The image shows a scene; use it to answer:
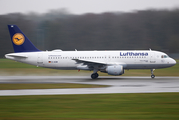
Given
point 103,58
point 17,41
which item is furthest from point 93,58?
point 17,41

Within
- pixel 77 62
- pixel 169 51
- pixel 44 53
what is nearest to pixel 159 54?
pixel 77 62

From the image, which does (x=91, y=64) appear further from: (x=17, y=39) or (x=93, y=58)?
(x=17, y=39)

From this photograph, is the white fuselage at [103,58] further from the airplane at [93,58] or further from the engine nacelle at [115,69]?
the engine nacelle at [115,69]

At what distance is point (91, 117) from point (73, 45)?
63.0 meters

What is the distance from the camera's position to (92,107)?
11438mm

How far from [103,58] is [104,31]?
1955 inches

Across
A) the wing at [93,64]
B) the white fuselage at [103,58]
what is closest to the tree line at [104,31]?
the white fuselage at [103,58]

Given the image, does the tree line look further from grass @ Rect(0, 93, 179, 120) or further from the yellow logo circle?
grass @ Rect(0, 93, 179, 120)

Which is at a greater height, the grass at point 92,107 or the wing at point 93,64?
the wing at point 93,64

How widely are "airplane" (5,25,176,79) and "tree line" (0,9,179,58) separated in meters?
42.6

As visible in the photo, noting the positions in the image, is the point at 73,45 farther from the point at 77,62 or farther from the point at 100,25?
the point at 77,62

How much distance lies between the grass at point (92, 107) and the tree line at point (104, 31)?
55857 millimetres

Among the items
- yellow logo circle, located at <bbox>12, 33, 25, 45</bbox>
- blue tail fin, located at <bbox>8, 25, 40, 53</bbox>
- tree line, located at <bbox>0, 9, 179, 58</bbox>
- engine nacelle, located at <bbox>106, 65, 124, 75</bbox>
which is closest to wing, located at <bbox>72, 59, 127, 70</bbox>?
engine nacelle, located at <bbox>106, 65, 124, 75</bbox>

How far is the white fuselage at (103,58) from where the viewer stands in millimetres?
25844
